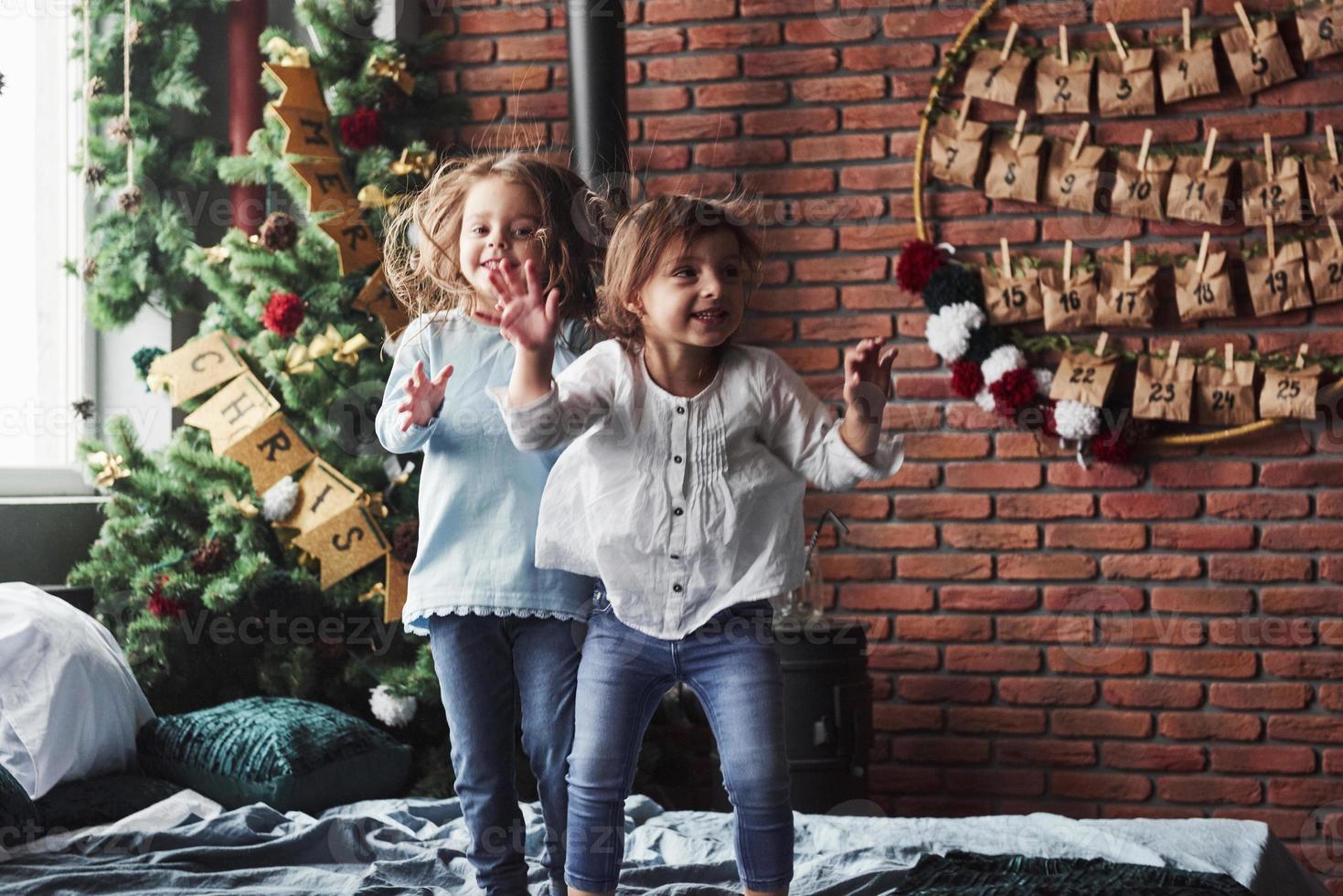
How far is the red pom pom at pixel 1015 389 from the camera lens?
328 centimetres

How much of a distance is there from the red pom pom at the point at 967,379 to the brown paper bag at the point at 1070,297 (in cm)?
21

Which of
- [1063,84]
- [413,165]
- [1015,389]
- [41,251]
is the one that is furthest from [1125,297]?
[41,251]

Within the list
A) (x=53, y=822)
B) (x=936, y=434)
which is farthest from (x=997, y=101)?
(x=53, y=822)

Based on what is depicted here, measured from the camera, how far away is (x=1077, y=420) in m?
3.24

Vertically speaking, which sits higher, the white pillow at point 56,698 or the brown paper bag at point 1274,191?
the brown paper bag at point 1274,191

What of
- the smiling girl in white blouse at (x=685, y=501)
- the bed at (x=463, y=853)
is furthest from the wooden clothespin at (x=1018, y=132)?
the smiling girl in white blouse at (x=685, y=501)

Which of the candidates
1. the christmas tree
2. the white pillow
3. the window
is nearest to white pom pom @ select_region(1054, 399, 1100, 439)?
the christmas tree

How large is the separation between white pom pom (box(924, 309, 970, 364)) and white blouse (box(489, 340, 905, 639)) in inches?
65.7

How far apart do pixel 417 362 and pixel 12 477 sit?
2058 millimetres

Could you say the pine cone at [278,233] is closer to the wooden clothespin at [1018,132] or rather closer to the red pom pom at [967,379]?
the red pom pom at [967,379]

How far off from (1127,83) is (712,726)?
7.62 ft

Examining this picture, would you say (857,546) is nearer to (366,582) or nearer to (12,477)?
(366,582)

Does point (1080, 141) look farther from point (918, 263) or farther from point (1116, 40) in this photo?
point (918, 263)

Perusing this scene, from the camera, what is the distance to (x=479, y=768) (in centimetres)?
179
